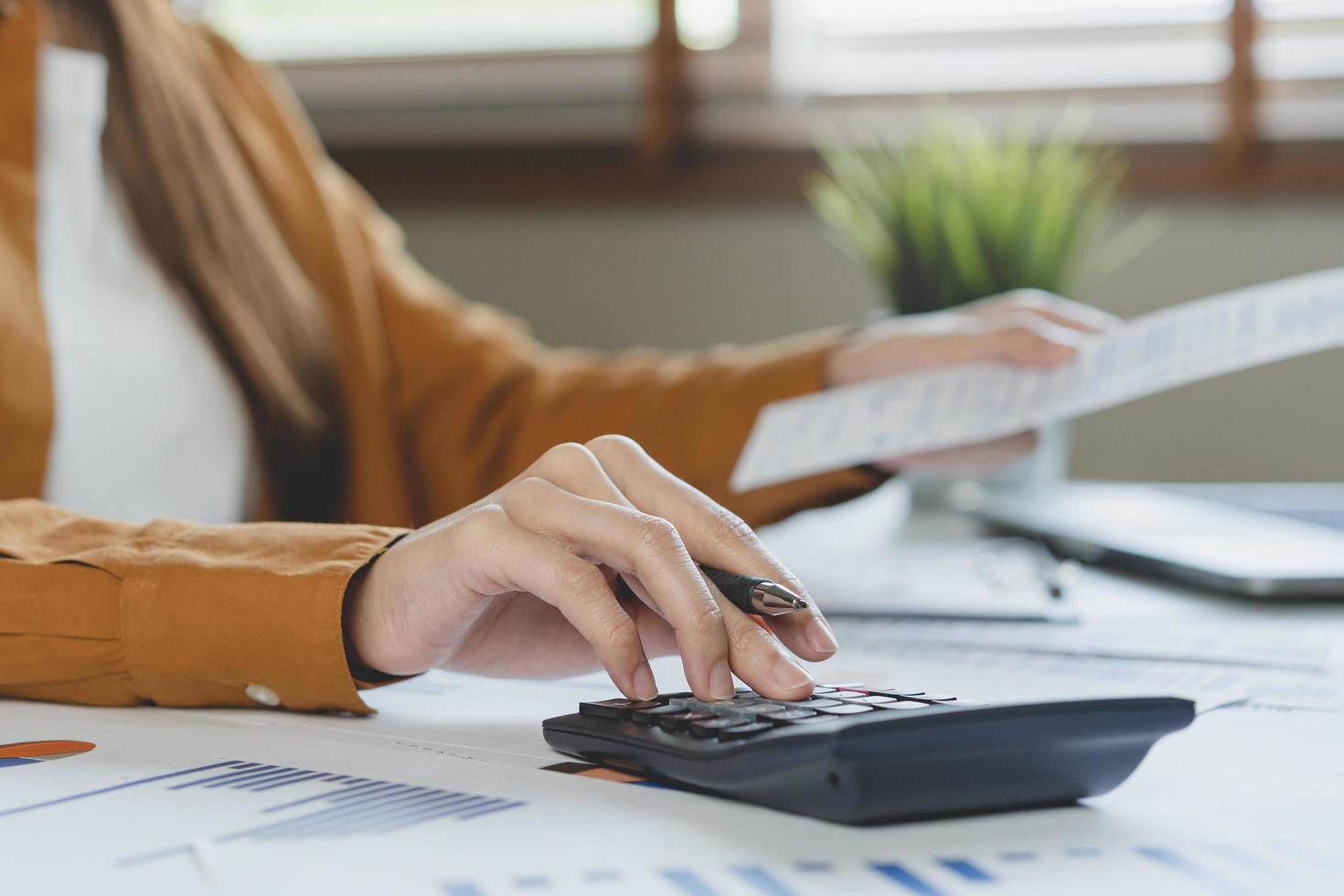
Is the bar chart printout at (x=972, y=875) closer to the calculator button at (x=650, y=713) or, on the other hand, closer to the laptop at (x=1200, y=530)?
the calculator button at (x=650, y=713)

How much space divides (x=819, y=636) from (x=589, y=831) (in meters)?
0.14

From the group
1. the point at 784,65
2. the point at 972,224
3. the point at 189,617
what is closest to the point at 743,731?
the point at 189,617

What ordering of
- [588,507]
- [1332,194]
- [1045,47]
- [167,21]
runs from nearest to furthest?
[588,507], [167,21], [1332,194], [1045,47]

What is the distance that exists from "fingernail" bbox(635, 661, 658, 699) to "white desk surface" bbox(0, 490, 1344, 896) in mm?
35

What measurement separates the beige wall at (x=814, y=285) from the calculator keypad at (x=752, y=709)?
4.27 ft

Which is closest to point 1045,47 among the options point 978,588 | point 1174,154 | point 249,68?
point 1174,154

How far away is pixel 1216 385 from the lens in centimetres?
164

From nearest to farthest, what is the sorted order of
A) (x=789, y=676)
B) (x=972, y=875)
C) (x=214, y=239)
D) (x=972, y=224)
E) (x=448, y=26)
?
(x=972, y=875)
(x=789, y=676)
(x=214, y=239)
(x=972, y=224)
(x=448, y=26)

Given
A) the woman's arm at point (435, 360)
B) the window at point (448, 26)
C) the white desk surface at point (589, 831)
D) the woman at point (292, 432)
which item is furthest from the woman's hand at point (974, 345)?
the window at point (448, 26)

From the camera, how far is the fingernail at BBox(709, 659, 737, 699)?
0.43 metres

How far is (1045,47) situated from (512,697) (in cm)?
142

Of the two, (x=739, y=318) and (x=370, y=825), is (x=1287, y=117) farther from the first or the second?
(x=370, y=825)

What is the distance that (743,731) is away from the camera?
0.38 m

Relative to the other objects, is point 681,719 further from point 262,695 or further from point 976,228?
point 976,228
